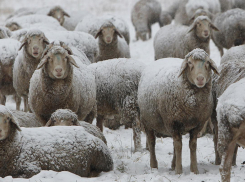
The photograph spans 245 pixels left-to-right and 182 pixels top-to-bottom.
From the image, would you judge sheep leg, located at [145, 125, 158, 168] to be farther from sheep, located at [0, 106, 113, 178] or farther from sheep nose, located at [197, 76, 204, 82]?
sheep nose, located at [197, 76, 204, 82]

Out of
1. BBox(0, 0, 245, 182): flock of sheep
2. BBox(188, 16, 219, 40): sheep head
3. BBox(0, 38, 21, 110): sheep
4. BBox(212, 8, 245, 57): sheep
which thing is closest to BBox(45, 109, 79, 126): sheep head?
BBox(0, 0, 245, 182): flock of sheep

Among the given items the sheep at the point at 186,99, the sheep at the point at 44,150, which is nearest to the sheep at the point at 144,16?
the sheep at the point at 186,99

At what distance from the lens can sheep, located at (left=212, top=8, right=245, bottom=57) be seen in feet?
48.6

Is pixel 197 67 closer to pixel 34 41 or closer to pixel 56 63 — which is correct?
pixel 56 63

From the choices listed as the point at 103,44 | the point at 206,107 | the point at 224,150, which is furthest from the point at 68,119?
the point at 103,44

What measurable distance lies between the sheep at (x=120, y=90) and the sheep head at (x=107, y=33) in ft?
10.9

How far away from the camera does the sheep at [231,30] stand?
583 inches

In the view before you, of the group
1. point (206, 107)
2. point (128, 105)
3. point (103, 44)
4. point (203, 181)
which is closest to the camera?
point (203, 181)

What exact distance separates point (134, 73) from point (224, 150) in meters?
3.76

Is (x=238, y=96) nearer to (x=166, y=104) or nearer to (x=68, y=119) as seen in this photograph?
(x=166, y=104)

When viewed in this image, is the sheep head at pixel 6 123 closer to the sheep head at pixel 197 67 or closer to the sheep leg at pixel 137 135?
the sheep head at pixel 197 67

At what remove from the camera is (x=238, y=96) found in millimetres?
5340

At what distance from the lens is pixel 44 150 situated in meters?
5.95

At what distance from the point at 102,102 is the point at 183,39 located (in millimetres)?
4227
